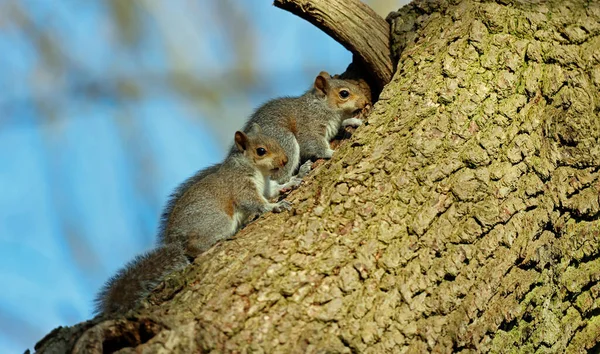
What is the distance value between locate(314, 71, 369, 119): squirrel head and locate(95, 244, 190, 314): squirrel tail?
2.47 meters

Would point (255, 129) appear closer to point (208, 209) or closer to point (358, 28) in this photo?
point (208, 209)

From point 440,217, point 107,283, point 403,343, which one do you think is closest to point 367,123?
point 440,217

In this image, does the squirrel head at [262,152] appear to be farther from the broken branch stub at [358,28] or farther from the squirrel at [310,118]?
the broken branch stub at [358,28]

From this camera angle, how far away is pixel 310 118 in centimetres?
664

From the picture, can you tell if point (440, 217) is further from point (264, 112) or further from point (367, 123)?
point (264, 112)

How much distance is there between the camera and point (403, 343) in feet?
12.1

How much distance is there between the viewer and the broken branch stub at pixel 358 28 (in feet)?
18.5

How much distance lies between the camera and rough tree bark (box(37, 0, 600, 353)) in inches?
142

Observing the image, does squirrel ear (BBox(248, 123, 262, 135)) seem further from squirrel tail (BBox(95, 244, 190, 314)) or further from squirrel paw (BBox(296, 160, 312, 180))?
squirrel tail (BBox(95, 244, 190, 314))

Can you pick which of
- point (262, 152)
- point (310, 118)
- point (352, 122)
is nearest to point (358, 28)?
point (352, 122)

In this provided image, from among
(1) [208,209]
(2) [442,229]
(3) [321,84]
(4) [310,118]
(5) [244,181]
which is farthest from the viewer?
(3) [321,84]

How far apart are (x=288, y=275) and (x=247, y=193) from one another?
191cm

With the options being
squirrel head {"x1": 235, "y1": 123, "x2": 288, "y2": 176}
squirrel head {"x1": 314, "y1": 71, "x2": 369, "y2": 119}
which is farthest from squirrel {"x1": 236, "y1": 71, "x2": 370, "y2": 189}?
squirrel head {"x1": 235, "y1": 123, "x2": 288, "y2": 176}

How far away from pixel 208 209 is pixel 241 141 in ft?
2.86
